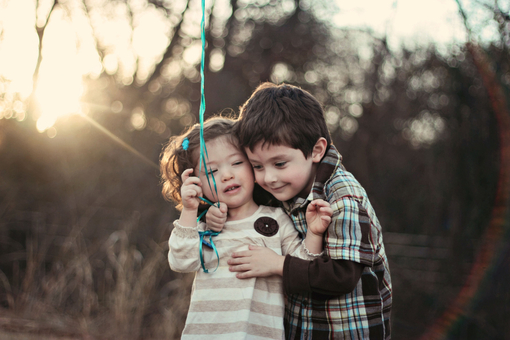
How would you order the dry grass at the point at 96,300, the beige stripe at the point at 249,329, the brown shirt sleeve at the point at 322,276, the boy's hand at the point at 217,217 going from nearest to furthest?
1. the brown shirt sleeve at the point at 322,276
2. the beige stripe at the point at 249,329
3. the boy's hand at the point at 217,217
4. the dry grass at the point at 96,300

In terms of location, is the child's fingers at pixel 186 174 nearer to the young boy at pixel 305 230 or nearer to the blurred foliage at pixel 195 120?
the young boy at pixel 305 230

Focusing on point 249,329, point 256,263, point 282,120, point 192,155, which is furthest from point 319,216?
point 192,155

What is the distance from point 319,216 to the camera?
4.94 feet

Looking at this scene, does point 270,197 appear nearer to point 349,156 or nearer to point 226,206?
point 226,206

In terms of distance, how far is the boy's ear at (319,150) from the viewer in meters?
1.72

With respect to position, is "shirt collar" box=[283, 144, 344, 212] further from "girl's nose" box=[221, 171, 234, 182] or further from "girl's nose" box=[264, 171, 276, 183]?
"girl's nose" box=[221, 171, 234, 182]

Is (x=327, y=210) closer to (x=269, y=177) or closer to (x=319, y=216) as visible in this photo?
(x=319, y=216)

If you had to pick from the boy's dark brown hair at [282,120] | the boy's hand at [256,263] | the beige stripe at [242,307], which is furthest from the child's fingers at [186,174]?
the beige stripe at [242,307]

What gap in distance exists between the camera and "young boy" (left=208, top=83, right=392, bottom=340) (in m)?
1.46

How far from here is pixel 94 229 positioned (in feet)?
19.4

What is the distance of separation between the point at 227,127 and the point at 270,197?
408 millimetres

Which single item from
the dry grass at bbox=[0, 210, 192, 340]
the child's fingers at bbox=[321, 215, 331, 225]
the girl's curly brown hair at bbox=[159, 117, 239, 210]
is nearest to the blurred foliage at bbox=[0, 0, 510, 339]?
the dry grass at bbox=[0, 210, 192, 340]

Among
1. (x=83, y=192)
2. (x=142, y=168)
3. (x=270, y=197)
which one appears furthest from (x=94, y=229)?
(x=270, y=197)

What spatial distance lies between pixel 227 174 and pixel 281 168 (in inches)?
9.7
